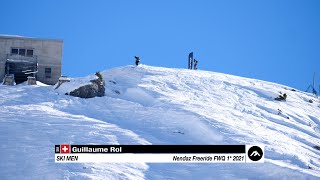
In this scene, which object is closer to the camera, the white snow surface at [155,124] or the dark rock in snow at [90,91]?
the white snow surface at [155,124]

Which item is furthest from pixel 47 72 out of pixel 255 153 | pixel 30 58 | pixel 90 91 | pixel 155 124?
pixel 255 153

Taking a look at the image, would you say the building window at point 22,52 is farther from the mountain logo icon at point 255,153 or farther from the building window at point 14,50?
the mountain logo icon at point 255,153

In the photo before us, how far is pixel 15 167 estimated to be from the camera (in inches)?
586

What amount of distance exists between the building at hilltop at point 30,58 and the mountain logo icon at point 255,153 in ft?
90.6

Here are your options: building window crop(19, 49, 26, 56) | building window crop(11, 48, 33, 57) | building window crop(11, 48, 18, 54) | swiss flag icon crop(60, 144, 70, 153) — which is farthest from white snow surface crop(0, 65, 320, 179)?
building window crop(11, 48, 18, 54)

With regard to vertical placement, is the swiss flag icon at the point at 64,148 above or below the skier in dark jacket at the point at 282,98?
below

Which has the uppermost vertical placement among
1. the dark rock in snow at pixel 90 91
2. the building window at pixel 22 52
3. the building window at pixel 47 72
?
the building window at pixel 22 52

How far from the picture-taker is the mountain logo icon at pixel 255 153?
17572 millimetres

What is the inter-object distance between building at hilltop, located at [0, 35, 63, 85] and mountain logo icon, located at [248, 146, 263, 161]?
2763cm

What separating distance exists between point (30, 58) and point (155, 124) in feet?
79.0

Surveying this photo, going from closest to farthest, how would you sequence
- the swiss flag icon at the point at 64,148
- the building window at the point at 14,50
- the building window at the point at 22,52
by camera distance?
1. the swiss flag icon at the point at 64,148
2. the building window at the point at 14,50
3. the building window at the point at 22,52

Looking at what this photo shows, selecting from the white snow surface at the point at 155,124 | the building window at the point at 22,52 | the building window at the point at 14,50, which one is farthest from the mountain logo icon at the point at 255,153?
the building window at the point at 14,50

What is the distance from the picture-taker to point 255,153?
17.9 m

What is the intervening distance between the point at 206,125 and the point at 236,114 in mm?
4722
